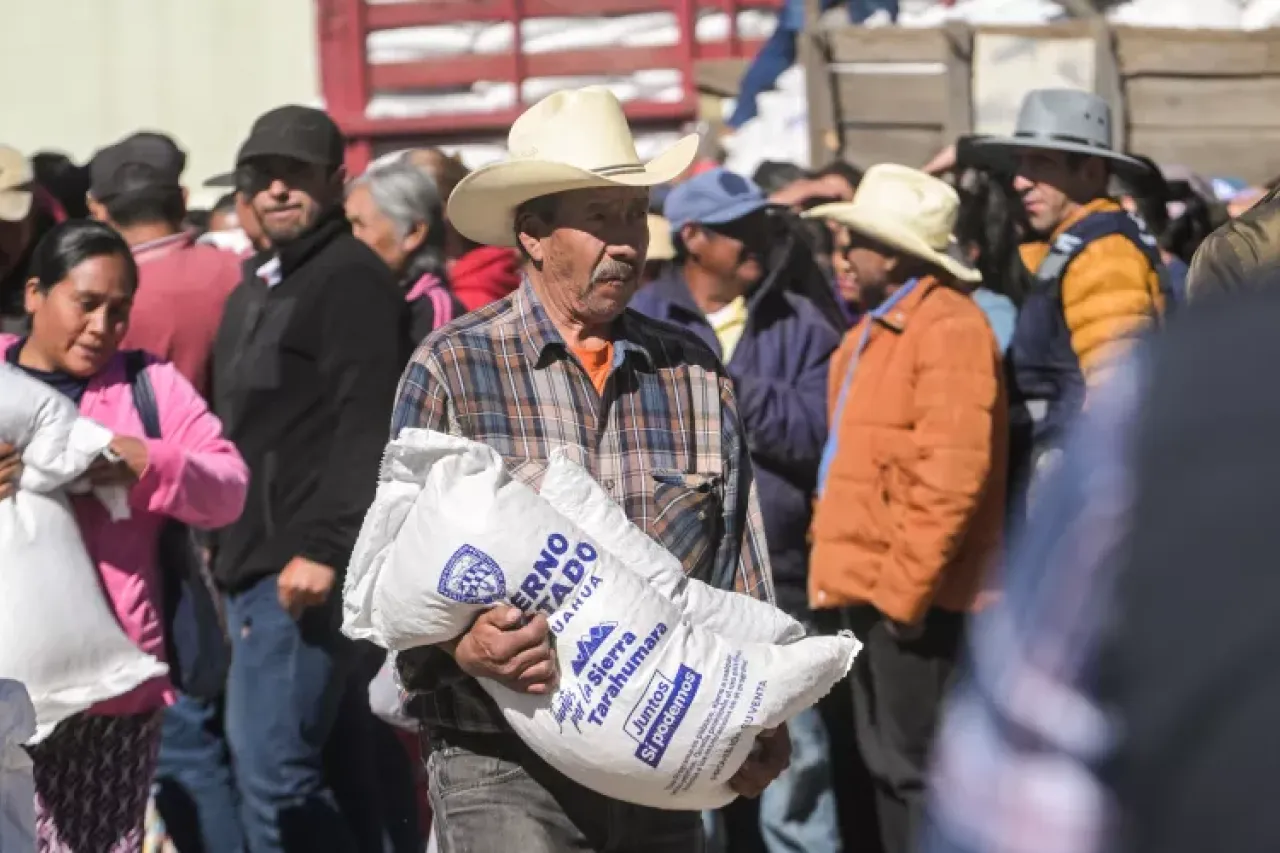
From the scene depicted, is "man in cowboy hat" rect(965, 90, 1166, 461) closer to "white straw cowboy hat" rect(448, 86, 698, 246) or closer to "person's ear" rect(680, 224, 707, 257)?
"person's ear" rect(680, 224, 707, 257)

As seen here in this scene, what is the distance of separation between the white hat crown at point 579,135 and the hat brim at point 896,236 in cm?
183

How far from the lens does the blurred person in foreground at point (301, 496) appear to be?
5168mm

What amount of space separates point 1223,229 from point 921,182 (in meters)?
2.46

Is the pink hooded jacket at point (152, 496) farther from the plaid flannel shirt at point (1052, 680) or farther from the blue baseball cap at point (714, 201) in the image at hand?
the plaid flannel shirt at point (1052, 680)

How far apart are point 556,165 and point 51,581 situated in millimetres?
1404

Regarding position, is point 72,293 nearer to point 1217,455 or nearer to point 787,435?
point 787,435

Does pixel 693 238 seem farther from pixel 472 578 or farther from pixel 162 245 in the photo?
pixel 472 578

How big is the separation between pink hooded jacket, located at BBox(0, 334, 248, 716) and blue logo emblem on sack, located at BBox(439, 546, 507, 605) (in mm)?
1514

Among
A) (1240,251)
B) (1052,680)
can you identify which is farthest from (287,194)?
(1052,680)

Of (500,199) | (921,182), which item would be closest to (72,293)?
(500,199)

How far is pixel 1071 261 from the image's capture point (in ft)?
17.4

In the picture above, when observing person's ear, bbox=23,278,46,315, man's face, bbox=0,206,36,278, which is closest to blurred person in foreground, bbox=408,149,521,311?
man's face, bbox=0,206,36,278

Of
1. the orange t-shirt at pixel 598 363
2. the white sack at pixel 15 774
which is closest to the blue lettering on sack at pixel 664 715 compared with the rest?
the orange t-shirt at pixel 598 363

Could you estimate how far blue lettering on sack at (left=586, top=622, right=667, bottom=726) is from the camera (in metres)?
3.23
